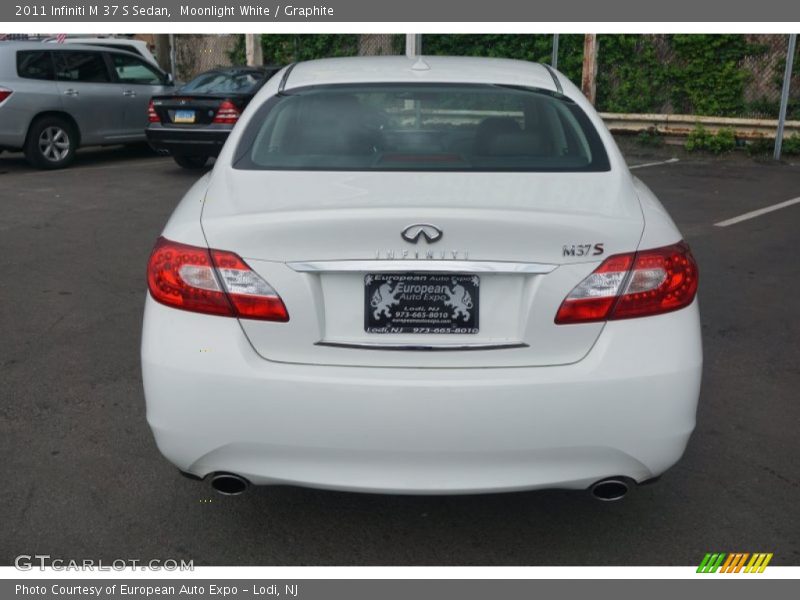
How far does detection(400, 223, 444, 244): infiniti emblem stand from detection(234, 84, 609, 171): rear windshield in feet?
2.07

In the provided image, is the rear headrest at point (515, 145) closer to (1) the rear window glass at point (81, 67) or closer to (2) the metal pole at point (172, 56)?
(1) the rear window glass at point (81, 67)

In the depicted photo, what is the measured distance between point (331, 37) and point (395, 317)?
1778 cm

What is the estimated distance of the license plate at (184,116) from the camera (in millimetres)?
13094

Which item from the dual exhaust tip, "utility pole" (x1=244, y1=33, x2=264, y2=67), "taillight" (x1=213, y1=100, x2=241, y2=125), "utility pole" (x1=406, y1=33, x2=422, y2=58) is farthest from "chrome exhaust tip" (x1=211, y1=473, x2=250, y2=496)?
"utility pole" (x1=244, y1=33, x2=264, y2=67)

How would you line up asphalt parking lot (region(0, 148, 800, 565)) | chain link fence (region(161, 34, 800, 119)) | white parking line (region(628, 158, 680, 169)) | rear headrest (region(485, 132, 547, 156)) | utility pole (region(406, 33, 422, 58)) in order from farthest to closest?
1. utility pole (region(406, 33, 422, 58))
2. chain link fence (region(161, 34, 800, 119))
3. white parking line (region(628, 158, 680, 169))
4. rear headrest (region(485, 132, 547, 156))
5. asphalt parking lot (region(0, 148, 800, 565))

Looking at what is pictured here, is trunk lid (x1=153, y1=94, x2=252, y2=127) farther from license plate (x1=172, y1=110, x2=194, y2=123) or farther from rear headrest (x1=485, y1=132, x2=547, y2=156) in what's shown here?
rear headrest (x1=485, y1=132, x2=547, y2=156)

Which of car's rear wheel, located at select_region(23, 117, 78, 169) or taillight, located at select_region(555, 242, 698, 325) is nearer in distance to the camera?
taillight, located at select_region(555, 242, 698, 325)

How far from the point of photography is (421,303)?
2971 millimetres

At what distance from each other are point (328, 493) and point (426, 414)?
1.11 metres

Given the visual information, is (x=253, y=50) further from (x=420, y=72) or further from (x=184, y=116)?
(x=420, y=72)

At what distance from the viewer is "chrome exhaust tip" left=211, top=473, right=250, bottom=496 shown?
3.15 metres

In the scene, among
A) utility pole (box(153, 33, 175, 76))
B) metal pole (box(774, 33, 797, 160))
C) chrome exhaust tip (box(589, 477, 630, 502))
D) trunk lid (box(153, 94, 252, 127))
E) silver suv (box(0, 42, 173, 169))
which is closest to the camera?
chrome exhaust tip (box(589, 477, 630, 502))

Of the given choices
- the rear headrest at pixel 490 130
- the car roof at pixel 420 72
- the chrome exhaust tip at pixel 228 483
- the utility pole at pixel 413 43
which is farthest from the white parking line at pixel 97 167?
the chrome exhaust tip at pixel 228 483

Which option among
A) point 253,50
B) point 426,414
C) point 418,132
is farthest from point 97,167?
point 426,414
